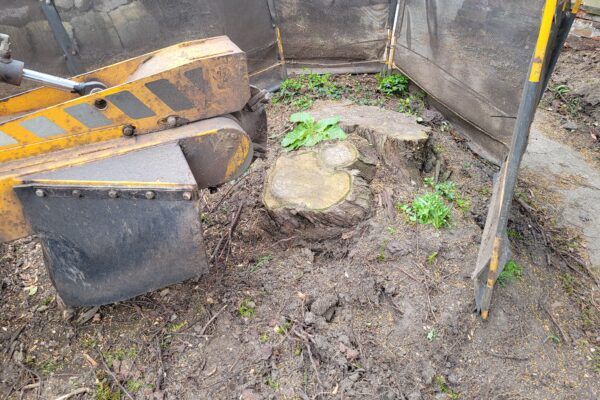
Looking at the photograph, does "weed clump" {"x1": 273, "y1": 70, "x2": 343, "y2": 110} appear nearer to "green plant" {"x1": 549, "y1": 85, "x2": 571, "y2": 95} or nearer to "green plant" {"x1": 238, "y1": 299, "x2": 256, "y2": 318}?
"green plant" {"x1": 549, "y1": 85, "x2": 571, "y2": 95}

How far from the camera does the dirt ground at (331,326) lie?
7.92 ft

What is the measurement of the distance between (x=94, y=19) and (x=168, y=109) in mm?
3080

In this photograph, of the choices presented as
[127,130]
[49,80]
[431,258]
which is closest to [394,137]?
[431,258]

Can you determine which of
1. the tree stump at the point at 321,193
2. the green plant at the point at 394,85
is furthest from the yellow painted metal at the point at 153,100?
the green plant at the point at 394,85

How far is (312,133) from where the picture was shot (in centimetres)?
378

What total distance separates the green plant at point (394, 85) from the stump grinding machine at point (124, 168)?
3.20 m

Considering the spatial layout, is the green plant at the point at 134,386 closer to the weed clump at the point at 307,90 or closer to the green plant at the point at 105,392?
the green plant at the point at 105,392

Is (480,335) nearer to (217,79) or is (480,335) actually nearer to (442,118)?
(217,79)

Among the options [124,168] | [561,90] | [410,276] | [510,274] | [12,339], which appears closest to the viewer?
[124,168]

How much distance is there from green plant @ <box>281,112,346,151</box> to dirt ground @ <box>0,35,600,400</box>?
0.62 m

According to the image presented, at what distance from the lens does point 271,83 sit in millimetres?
5582

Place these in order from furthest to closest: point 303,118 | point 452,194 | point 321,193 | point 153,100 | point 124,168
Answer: point 303,118 → point 452,194 → point 321,193 → point 153,100 → point 124,168

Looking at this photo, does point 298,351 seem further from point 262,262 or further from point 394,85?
point 394,85

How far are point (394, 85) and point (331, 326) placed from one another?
358 centimetres
